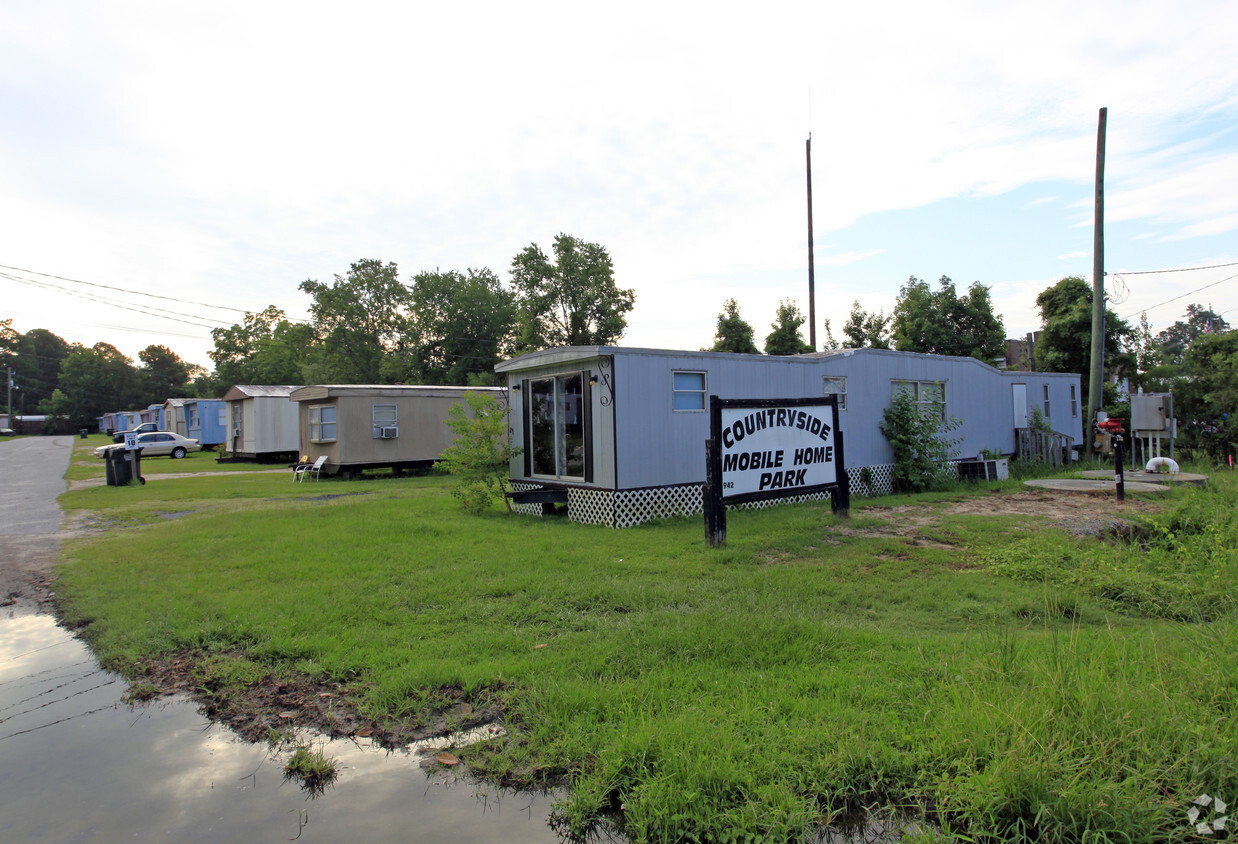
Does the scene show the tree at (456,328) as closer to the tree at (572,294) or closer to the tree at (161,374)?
the tree at (572,294)

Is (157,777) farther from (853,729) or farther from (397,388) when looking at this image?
(397,388)

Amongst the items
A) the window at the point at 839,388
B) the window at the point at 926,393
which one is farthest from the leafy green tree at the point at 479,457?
the window at the point at 926,393

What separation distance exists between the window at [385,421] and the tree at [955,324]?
2043cm

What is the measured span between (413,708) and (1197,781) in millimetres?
3557

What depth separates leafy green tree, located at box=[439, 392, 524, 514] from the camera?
11578 mm

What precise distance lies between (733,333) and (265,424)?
18.5 m

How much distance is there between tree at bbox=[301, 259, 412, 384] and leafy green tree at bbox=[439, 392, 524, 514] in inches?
1483

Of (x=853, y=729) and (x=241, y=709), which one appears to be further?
(x=241, y=709)

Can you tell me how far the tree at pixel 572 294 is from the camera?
4044 cm

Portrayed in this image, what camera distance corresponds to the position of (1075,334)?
22.1m

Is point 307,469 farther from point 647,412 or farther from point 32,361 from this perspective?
point 32,361

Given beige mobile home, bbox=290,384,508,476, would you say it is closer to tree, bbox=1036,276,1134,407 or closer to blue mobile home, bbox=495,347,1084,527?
blue mobile home, bbox=495,347,1084,527

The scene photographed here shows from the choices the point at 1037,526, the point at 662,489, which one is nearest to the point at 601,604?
the point at 662,489

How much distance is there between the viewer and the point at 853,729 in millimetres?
3217
